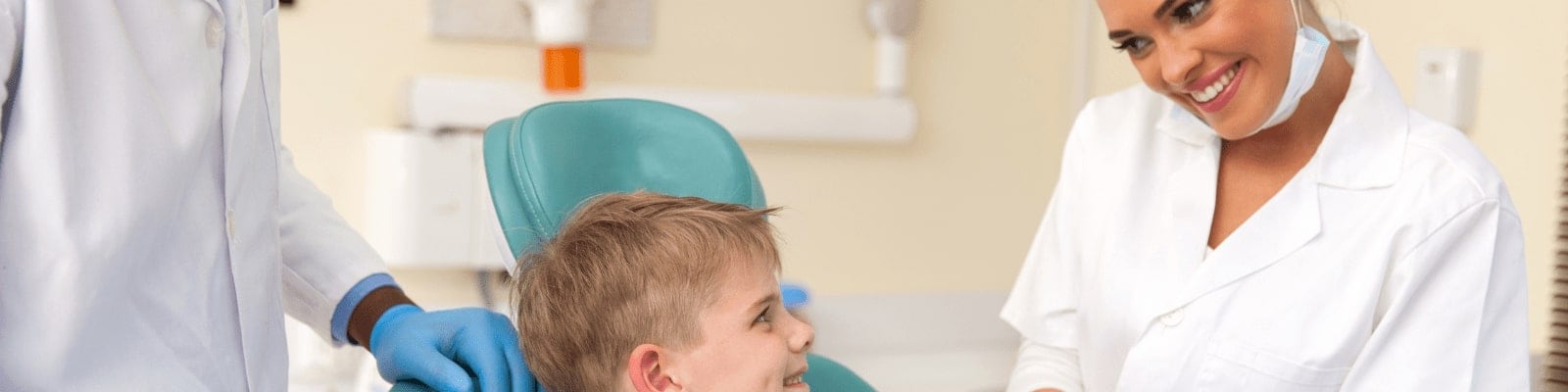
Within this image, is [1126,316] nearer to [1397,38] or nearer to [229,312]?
[1397,38]

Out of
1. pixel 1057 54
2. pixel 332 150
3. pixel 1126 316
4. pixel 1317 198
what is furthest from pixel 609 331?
pixel 1057 54

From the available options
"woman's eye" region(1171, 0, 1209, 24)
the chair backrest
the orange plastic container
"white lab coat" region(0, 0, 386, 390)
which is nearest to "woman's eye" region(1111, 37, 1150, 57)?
"woman's eye" region(1171, 0, 1209, 24)

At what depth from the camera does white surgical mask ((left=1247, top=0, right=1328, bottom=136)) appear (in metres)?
1.35

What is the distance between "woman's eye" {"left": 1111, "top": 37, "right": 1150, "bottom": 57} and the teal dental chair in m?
0.43

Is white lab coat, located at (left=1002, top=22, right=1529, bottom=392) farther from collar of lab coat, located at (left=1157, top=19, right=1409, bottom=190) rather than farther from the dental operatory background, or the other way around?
the dental operatory background

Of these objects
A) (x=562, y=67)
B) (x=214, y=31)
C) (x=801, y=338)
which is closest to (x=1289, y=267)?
(x=801, y=338)

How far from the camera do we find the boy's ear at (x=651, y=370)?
117 cm

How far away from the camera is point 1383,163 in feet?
4.50

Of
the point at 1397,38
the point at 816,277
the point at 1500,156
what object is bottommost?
the point at 816,277

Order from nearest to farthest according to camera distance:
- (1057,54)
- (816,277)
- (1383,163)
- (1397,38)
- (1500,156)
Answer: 1. (1383,163)
2. (1500,156)
3. (1397,38)
4. (816,277)
5. (1057,54)

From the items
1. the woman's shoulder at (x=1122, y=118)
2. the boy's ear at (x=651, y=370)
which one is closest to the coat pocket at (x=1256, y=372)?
the woman's shoulder at (x=1122, y=118)

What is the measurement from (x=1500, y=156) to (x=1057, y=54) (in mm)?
972

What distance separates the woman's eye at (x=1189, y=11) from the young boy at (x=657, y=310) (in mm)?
506

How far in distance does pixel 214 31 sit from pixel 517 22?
1156 millimetres
